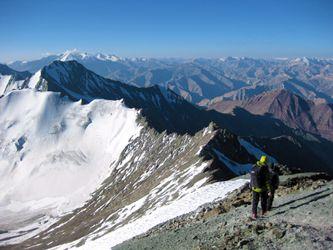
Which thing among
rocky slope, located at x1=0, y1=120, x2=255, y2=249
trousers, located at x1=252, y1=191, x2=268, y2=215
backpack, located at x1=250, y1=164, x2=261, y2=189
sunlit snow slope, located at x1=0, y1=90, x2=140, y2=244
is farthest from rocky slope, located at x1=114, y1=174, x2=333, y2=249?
sunlit snow slope, located at x1=0, y1=90, x2=140, y2=244

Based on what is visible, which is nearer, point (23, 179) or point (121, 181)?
point (121, 181)

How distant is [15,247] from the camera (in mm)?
108875

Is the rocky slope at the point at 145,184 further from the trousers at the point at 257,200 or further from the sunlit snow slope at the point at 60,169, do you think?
the trousers at the point at 257,200

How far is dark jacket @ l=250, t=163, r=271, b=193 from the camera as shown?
25.0 m

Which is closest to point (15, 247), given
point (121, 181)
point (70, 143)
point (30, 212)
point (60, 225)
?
point (60, 225)

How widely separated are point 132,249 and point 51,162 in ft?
531

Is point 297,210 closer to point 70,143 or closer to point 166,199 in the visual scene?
point 166,199

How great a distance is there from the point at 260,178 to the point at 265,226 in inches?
136

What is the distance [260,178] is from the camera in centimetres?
2508

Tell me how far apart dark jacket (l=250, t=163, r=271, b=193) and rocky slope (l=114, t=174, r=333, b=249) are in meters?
1.69

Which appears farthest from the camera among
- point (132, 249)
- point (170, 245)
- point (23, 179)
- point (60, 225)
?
point (23, 179)

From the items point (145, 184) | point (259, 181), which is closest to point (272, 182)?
point (259, 181)

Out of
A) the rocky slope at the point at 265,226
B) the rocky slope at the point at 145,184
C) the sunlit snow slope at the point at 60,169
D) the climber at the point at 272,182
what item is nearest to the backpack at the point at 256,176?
the climber at the point at 272,182

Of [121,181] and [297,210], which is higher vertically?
[297,210]
